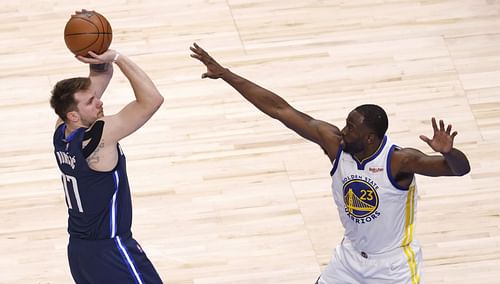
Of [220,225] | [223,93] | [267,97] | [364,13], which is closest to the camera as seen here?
[267,97]

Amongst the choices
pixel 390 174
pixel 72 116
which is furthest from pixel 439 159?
pixel 72 116

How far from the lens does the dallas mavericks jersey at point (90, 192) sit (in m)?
4.67

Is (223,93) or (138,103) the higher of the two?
(138,103)

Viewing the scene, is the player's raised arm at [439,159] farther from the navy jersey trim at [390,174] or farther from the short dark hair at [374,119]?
the short dark hair at [374,119]

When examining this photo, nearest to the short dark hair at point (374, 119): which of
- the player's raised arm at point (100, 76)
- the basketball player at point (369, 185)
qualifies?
the basketball player at point (369, 185)

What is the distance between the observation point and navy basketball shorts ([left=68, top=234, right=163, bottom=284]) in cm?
486

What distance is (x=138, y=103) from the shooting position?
Answer: 4.70 meters

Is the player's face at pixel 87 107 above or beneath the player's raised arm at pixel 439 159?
above

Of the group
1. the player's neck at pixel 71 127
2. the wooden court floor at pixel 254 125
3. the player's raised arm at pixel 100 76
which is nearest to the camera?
the player's neck at pixel 71 127

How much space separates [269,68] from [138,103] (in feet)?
9.29

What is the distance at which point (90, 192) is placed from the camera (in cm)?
475

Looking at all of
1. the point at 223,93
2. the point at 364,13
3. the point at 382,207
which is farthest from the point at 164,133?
the point at 382,207

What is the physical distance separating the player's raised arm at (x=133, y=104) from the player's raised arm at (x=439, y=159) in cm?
113

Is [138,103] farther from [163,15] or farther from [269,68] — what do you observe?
[163,15]
